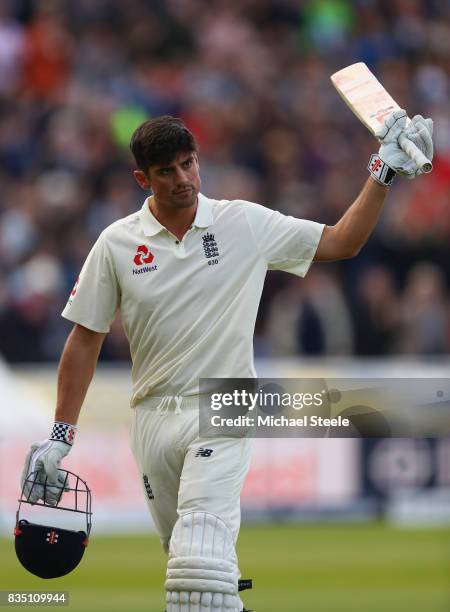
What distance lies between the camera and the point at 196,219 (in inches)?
268

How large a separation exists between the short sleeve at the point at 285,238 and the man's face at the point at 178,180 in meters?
0.32

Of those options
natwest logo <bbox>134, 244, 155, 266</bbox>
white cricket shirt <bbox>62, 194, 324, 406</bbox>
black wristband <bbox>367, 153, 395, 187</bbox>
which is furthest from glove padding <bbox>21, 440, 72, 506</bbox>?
black wristband <bbox>367, 153, 395, 187</bbox>

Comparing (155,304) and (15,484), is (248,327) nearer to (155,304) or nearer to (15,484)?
(155,304)

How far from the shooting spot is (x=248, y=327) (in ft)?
22.1

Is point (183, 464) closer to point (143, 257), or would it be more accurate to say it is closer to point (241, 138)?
point (143, 257)

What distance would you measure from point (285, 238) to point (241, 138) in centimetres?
1087

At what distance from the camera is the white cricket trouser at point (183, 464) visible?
21.1ft

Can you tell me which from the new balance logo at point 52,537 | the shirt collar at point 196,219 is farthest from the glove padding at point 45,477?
the shirt collar at point 196,219

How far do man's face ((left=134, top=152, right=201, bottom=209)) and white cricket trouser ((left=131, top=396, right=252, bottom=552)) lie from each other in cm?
86

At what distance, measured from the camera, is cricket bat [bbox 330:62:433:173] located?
642 cm

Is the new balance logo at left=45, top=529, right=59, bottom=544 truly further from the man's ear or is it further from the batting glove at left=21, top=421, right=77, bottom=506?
the man's ear

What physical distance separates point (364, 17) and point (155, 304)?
12960mm

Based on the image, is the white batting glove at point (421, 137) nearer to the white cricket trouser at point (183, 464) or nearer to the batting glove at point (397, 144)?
the batting glove at point (397, 144)

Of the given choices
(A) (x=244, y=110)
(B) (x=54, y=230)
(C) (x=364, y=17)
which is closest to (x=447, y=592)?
(B) (x=54, y=230)
